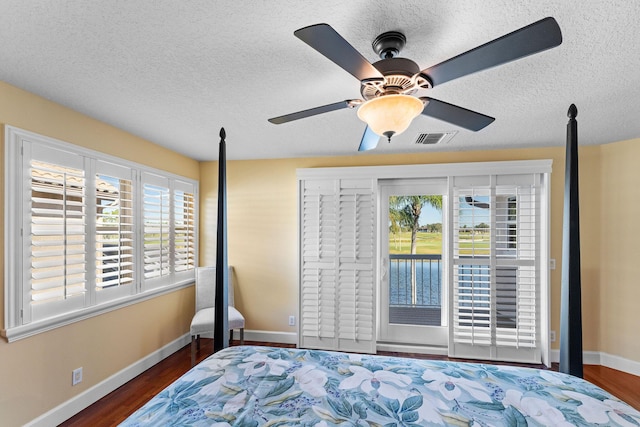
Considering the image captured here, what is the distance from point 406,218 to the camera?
3639mm

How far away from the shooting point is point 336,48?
1059mm

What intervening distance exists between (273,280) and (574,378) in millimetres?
2933

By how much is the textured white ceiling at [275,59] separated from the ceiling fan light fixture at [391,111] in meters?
0.34

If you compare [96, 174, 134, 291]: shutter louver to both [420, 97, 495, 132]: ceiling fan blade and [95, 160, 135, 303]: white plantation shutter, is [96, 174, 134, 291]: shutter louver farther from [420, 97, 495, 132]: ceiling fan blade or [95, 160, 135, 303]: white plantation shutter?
[420, 97, 495, 132]: ceiling fan blade

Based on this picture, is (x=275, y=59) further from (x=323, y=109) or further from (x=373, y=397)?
(x=373, y=397)

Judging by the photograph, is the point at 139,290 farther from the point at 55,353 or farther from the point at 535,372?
the point at 535,372

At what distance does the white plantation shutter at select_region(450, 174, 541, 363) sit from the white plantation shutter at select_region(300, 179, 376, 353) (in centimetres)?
95

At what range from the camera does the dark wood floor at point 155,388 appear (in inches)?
89.7

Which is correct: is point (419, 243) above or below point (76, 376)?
above

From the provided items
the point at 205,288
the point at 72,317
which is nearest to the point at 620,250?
the point at 205,288

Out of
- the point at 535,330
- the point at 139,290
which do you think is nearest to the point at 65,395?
the point at 139,290

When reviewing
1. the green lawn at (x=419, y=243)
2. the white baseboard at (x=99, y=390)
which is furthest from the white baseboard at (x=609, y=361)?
the white baseboard at (x=99, y=390)

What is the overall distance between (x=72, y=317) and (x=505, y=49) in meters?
3.06

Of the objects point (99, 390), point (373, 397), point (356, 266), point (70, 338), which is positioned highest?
point (356, 266)
